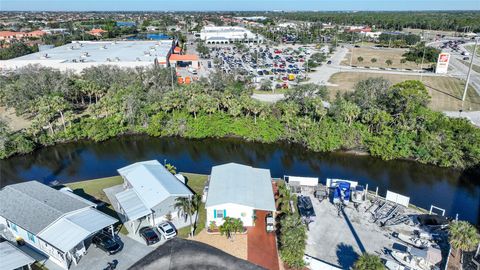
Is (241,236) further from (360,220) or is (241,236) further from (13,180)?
(13,180)

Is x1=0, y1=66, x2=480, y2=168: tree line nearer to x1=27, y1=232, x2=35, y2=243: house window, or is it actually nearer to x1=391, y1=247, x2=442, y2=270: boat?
x1=391, y1=247, x2=442, y2=270: boat

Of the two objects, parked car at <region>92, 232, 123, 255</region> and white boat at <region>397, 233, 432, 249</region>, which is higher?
parked car at <region>92, 232, 123, 255</region>

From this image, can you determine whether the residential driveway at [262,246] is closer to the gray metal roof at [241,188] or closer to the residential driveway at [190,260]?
the gray metal roof at [241,188]

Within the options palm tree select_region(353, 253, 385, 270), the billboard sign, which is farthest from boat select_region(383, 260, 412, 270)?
the billboard sign

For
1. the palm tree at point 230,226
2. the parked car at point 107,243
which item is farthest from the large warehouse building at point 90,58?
the palm tree at point 230,226

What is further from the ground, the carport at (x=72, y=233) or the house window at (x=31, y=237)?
the carport at (x=72, y=233)

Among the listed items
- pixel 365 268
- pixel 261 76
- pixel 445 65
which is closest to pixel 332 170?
pixel 365 268
